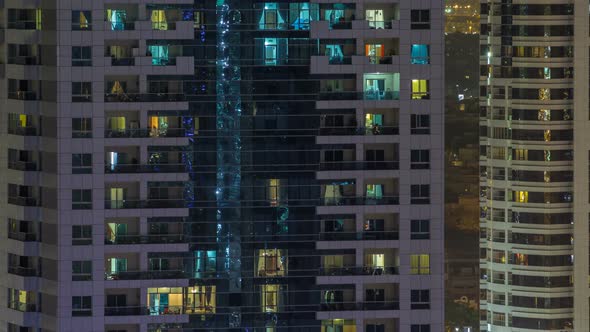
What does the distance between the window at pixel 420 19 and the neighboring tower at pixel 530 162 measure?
1008cm

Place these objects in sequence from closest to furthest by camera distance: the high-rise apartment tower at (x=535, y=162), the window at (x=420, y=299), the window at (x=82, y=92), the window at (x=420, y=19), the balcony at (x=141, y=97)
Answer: the window at (x=82, y=92), the balcony at (x=141, y=97), the window at (x=420, y=19), the window at (x=420, y=299), the high-rise apartment tower at (x=535, y=162)

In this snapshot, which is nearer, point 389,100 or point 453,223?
point 389,100

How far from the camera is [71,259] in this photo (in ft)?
244

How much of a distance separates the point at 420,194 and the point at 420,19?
5.79m

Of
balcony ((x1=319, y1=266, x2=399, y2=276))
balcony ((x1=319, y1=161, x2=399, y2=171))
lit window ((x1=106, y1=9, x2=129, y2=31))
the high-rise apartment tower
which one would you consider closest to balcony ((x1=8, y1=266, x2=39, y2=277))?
lit window ((x1=106, y1=9, x2=129, y2=31))

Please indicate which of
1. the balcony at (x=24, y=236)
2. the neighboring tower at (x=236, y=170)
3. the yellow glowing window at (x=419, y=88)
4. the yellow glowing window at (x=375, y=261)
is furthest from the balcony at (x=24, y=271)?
the yellow glowing window at (x=419, y=88)

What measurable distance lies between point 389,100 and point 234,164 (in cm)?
554

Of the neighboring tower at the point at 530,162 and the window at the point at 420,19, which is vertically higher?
the window at the point at 420,19

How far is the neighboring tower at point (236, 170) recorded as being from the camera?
7444cm

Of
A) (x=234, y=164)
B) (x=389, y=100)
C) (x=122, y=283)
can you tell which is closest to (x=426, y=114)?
(x=389, y=100)

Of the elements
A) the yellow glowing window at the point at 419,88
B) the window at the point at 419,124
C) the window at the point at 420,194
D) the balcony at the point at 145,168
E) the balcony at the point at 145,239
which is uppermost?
the yellow glowing window at the point at 419,88

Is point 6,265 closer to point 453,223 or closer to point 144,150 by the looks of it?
point 144,150

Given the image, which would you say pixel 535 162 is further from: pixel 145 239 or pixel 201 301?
pixel 145 239

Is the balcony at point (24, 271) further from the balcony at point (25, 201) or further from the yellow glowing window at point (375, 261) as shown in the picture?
the yellow glowing window at point (375, 261)
